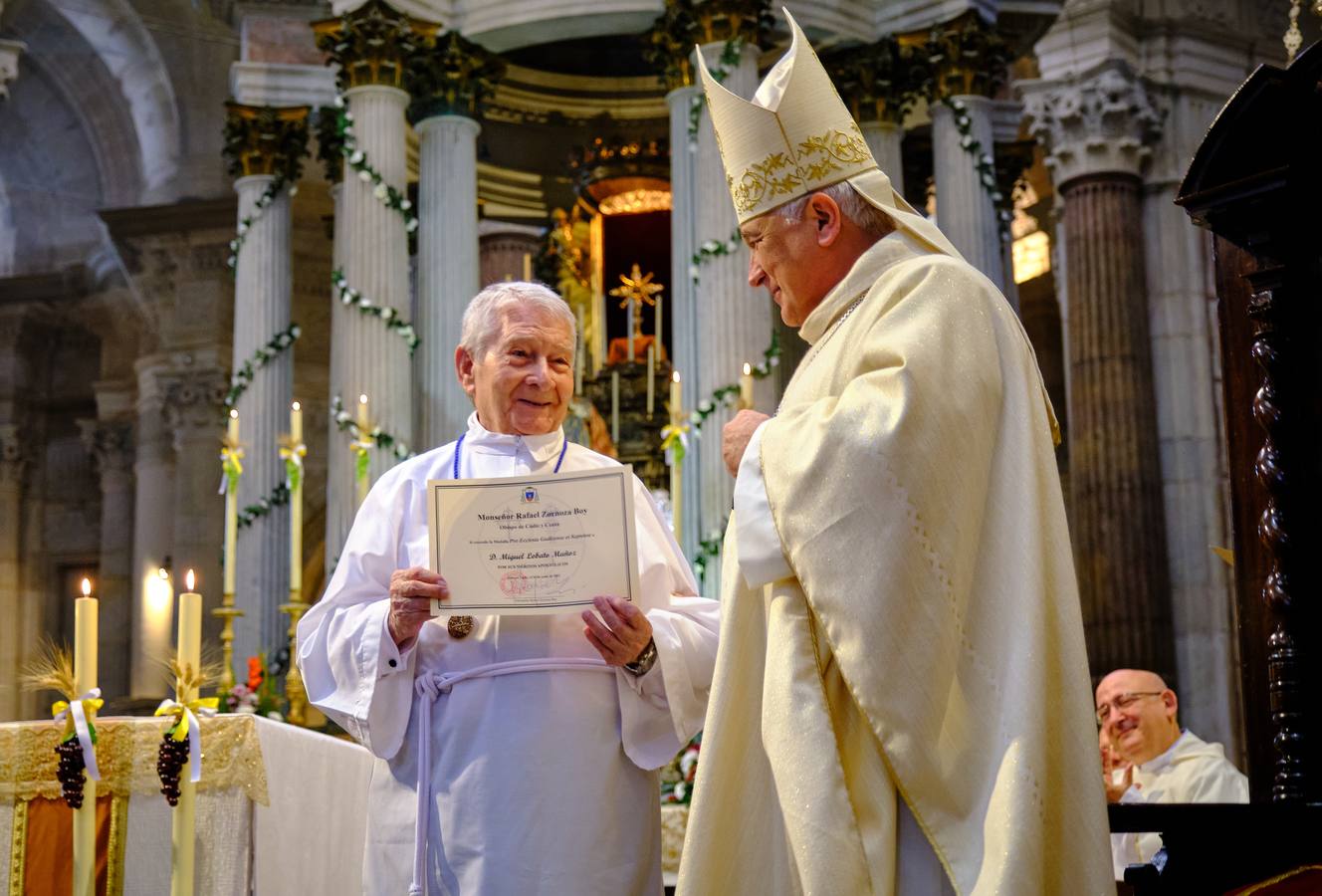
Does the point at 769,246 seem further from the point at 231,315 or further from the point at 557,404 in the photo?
the point at 231,315

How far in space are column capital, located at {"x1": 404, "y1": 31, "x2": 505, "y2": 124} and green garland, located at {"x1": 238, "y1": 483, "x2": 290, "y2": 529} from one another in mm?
2538

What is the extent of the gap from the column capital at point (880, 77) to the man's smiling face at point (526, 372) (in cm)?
690

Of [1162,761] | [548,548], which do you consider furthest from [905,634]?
[1162,761]

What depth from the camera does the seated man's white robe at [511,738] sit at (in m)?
3.19

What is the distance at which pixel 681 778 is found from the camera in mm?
6691

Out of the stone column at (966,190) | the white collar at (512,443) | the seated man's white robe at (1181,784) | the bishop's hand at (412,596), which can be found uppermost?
the stone column at (966,190)

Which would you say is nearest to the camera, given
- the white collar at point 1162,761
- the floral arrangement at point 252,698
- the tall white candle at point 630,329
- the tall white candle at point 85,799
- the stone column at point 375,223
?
the tall white candle at point 85,799

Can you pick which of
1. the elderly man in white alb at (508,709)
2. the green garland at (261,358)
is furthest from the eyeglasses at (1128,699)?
the green garland at (261,358)

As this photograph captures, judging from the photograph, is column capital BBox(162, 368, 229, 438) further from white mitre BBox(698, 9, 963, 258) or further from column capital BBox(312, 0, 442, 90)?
white mitre BBox(698, 9, 963, 258)

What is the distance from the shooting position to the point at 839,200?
2.98m

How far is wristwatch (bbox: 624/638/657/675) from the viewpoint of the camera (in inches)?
129

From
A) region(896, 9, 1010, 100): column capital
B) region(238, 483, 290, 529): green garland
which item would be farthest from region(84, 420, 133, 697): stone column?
region(896, 9, 1010, 100): column capital

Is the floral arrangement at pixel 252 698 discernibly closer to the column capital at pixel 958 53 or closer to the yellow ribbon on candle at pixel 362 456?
the yellow ribbon on candle at pixel 362 456

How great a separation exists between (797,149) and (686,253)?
20.6 feet
